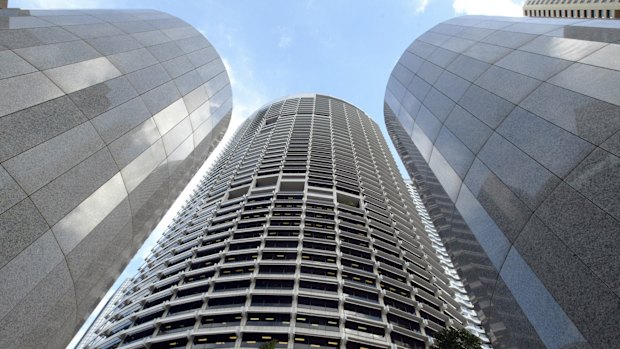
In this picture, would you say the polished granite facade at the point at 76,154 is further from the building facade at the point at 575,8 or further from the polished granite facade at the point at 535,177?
the building facade at the point at 575,8

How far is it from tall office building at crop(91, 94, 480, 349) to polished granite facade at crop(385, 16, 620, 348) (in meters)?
22.8

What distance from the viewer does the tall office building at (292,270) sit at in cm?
3166

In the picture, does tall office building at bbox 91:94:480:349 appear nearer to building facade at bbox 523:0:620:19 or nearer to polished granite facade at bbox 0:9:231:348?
polished granite facade at bbox 0:9:231:348

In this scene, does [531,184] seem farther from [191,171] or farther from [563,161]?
[191,171]

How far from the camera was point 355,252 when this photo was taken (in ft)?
140

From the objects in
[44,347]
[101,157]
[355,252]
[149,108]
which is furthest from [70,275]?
[355,252]

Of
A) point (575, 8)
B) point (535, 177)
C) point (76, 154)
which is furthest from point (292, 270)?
point (575, 8)

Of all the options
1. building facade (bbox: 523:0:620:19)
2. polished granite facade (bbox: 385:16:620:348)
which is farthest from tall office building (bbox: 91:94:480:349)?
building facade (bbox: 523:0:620:19)

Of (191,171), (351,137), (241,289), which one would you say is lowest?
(191,171)

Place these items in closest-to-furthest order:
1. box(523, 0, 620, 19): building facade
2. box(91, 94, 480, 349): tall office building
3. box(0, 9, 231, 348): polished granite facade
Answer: box(0, 9, 231, 348): polished granite facade
box(91, 94, 480, 349): tall office building
box(523, 0, 620, 19): building facade

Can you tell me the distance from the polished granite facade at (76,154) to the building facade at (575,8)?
9168cm

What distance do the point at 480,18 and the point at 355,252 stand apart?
31.0 meters

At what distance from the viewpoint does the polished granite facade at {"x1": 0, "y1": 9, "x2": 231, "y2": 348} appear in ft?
21.6

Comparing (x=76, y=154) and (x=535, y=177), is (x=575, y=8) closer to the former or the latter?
(x=535, y=177)
